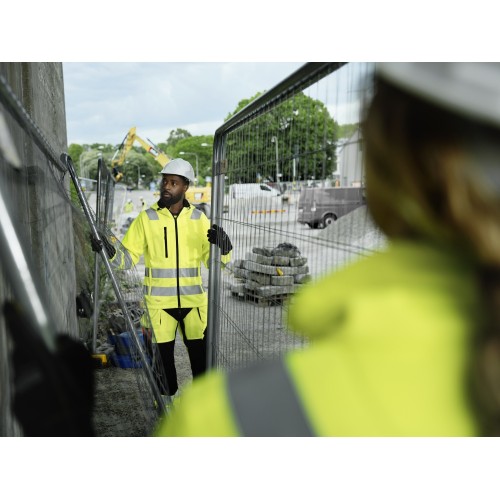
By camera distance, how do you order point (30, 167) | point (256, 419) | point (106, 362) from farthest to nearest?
point (106, 362) < point (30, 167) < point (256, 419)

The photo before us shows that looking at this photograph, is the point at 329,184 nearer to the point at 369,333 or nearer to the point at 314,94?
the point at 314,94

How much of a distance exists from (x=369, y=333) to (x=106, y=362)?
5397mm

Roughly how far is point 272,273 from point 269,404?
6.02 ft

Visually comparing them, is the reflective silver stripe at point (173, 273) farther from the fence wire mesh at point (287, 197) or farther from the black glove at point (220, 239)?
the fence wire mesh at point (287, 197)

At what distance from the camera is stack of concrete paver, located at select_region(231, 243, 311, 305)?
2.68 metres

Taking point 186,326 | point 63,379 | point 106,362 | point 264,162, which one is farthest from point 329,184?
point 106,362

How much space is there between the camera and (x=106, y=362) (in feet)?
19.4

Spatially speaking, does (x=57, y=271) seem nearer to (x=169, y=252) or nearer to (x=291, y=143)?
(x=169, y=252)

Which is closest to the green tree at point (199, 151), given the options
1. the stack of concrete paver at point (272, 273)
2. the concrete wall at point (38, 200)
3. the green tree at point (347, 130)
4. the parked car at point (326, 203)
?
the concrete wall at point (38, 200)

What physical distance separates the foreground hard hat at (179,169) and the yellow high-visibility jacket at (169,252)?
0.36 metres

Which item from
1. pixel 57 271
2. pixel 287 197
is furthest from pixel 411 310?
pixel 57 271

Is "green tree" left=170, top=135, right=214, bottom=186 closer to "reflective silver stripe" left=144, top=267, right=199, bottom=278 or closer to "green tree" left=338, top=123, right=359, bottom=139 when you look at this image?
"reflective silver stripe" left=144, top=267, right=199, bottom=278

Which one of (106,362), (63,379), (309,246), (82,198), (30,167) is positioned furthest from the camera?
(106,362)

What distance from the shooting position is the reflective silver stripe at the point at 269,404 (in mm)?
921
